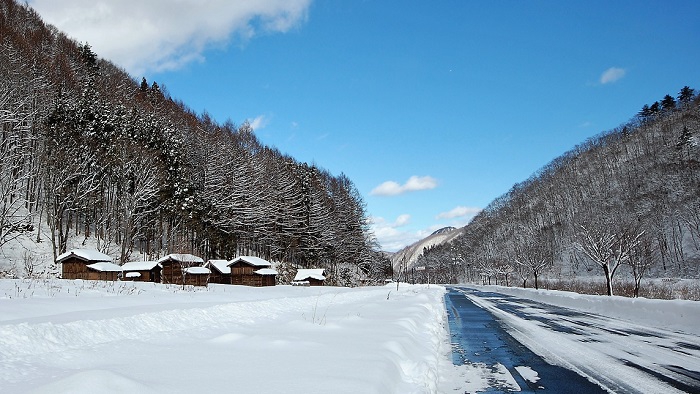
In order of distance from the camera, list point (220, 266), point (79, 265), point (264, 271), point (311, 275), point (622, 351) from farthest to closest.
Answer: point (311, 275) < point (220, 266) < point (264, 271) < point (79, 265) < point (622, 351)

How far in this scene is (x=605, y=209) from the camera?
10800 centimetres

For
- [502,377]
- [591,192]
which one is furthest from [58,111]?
[591,192]

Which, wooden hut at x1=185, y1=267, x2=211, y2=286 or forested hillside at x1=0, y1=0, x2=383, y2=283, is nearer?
forested hillside at x1=0, y1=0, x2=383, y2=283

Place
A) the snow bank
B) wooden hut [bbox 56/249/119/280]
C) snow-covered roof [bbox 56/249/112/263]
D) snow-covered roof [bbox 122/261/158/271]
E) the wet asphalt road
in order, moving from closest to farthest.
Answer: the wet asphalt road
the snow bank
wooden hut [bbox 56/249/119/280]
snow-covered roof [bbox 56/249/112/263]
snow-covered roof [bbox 122/261/158/271]

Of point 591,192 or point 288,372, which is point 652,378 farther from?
point 591,192

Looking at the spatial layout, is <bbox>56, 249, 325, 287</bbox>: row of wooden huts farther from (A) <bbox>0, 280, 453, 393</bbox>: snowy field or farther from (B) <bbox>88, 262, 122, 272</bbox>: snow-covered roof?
(A) <bbox>0, 280, 453, 393</bbox>: snowy field

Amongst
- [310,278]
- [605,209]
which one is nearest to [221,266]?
[310,278]

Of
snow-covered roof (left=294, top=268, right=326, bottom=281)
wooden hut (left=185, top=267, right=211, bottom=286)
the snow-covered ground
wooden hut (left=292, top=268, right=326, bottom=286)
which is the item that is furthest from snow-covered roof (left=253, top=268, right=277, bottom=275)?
the snow-covered ground

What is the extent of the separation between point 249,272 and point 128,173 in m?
17.5

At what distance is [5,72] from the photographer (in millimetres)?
42406

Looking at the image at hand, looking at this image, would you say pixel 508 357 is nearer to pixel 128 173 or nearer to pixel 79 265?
pixel 79 265

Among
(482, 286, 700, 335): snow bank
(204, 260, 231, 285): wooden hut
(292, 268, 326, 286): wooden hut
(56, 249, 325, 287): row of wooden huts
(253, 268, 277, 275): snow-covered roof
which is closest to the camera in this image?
(482, 286, 700, 335): snow bank

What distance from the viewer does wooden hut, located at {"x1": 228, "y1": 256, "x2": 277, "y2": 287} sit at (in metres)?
50.5

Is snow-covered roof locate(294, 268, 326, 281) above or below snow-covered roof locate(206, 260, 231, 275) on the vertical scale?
below
